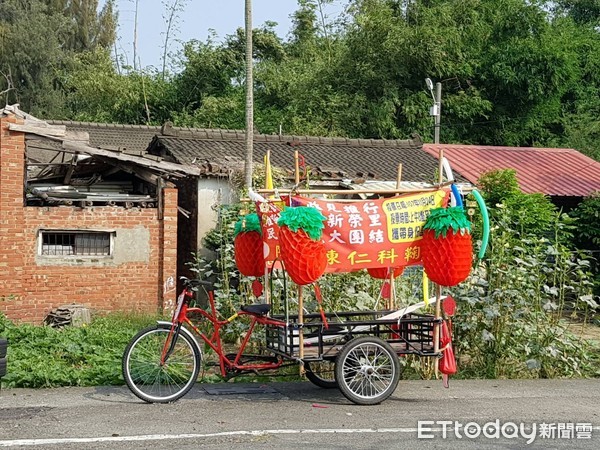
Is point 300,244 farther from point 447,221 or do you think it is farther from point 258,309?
point 447,221

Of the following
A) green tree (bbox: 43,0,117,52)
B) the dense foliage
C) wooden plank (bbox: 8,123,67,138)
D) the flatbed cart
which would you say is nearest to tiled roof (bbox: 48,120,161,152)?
the dense foliage

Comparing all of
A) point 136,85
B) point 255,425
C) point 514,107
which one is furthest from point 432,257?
point 136,85

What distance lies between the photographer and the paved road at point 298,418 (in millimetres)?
6867

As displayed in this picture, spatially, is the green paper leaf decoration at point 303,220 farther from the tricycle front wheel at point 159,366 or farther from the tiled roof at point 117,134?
the tiled roof at point 117,134

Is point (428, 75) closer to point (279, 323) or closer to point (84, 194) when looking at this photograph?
point (84, 194)

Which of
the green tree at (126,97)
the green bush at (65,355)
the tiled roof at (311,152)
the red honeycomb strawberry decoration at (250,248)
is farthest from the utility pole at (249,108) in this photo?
the green tree at (126,97)

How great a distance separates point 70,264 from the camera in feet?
49.3

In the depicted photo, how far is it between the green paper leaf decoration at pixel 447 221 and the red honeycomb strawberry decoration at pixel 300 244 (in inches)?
48.2

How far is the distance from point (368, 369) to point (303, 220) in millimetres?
1601

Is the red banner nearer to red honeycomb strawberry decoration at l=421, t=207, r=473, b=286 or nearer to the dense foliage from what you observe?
red honeycomb strawberry decoration at l=421, t=207, r=473, b=286

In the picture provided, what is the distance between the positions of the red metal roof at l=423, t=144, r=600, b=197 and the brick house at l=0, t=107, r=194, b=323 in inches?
327

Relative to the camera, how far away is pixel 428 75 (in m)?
29.1

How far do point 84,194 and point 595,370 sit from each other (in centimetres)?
911

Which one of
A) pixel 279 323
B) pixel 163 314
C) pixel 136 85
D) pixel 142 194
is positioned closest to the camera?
pixel 279 323
